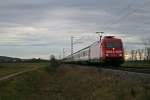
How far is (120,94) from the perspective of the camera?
1947cm

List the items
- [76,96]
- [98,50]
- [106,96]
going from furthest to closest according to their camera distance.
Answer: [98,50]
[76,96]
[106,96]

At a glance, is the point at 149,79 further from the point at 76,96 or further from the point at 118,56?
the point at 118,56

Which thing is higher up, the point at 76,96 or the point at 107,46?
the point at 107,46

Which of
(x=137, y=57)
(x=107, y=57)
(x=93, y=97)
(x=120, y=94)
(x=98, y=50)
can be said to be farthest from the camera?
(x=137, y=57)

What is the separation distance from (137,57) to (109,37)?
56420 millimetres

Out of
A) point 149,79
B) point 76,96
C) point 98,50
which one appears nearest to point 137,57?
point 98,50

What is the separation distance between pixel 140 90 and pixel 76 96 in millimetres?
10404

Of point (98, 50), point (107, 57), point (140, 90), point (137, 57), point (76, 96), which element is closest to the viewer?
point (140, 90)

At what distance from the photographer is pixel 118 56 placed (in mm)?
46219

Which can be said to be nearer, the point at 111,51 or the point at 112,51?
the point at 111,51

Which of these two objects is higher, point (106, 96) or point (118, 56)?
point (118, 56)

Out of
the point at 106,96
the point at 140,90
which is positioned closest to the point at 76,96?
the point at 106,96

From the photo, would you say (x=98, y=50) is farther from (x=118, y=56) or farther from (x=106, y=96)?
(x=106, y=96)

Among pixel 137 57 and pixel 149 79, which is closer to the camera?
pixel 149 79
